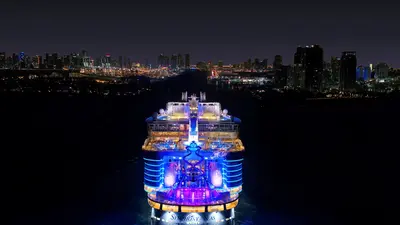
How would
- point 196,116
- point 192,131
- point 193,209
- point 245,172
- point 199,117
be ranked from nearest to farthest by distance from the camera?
point 193,209 → point 192,131 → point 196,116 → point 199,117 → point 245,172

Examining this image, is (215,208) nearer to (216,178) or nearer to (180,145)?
(216,178)

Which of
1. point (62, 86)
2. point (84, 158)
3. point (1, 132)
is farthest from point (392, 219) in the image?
point (62, 86)

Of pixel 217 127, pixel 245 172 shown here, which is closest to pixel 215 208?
pixel 217 127

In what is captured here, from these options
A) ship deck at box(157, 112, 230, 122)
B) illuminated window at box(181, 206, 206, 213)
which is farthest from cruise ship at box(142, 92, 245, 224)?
Answer: ship deck at box(157, 112, 230, 122)

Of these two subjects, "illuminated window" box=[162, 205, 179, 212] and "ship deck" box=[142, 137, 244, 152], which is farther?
A: "ship deck" box=[142, 137, 244, 152]

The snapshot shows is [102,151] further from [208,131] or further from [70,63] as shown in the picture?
[70,63]

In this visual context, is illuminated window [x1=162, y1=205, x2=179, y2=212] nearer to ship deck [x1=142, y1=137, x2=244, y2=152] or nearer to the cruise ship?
the cruise ship

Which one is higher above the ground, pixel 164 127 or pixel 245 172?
pixel 164 127

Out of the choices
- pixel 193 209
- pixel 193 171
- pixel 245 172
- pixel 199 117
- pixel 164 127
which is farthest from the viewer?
pixel 245 172
